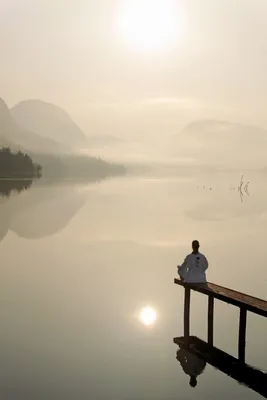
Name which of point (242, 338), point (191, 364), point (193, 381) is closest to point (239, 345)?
A: point (242, 338)

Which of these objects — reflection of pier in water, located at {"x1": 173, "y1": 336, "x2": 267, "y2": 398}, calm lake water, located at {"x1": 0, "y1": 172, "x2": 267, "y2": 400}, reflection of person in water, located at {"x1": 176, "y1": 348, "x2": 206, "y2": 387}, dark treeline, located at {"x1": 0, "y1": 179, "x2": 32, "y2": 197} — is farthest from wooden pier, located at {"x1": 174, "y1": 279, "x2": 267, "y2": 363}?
dark treeline, located at {"x1": 0, "y1": 179, "x2": 32, "y2": 197}

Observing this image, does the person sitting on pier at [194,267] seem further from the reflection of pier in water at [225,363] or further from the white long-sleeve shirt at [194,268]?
the reflection of pier in water at [225,363]

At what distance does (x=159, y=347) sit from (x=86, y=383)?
336cm

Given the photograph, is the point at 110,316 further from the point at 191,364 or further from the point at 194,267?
the point at 191,364

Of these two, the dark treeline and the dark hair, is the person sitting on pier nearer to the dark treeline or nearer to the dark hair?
the dark hair

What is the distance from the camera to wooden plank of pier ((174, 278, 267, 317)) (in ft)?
45.5

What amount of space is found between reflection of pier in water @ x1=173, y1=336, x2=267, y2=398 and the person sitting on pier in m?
1.88

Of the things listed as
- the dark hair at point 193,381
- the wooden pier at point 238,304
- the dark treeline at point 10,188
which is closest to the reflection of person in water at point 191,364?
the dark hair at point 193,381

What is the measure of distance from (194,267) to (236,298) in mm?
2156

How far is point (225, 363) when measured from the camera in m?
14.5

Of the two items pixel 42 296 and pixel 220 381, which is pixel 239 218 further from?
pixel 220 381

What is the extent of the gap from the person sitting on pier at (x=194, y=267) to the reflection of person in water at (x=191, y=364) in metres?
2.20

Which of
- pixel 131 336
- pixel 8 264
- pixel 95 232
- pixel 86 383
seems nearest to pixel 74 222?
pixel 95 232

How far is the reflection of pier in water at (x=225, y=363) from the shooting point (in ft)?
43.3
